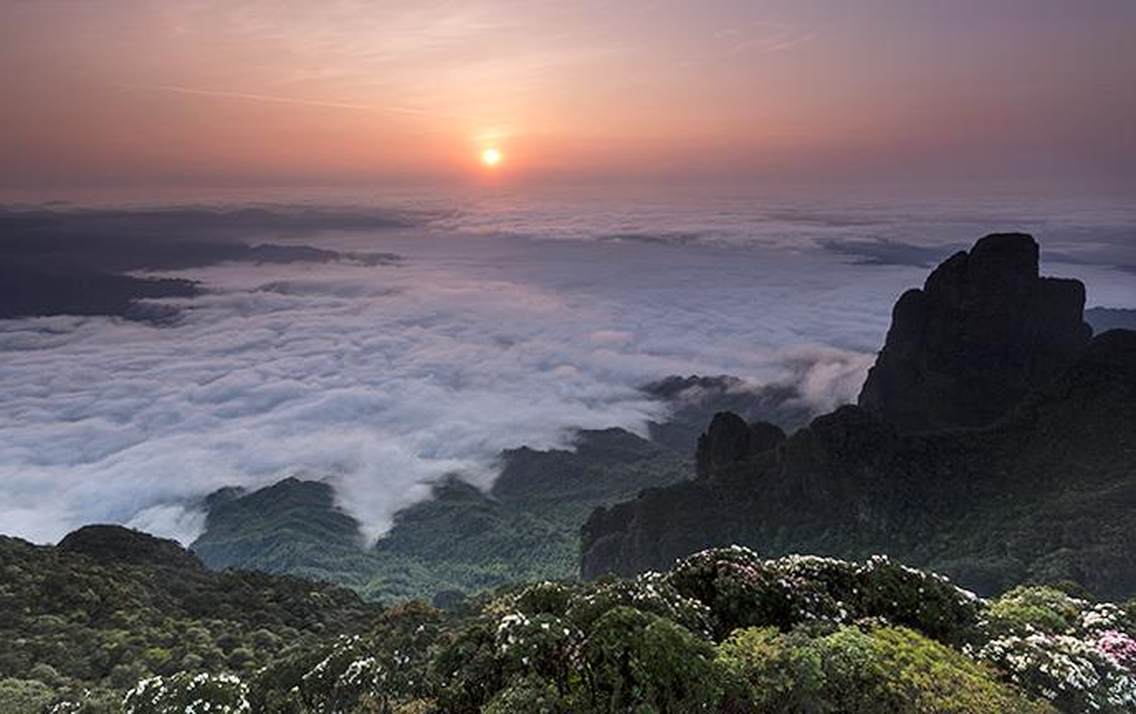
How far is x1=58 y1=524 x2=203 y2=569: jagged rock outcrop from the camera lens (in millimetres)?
79188

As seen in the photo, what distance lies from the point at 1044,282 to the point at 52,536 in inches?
8846

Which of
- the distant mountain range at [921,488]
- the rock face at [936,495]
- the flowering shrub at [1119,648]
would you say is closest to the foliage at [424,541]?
the distant mountain range at [921,488]

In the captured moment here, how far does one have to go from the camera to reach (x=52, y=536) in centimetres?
18488

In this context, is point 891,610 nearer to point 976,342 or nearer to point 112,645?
point 112,645

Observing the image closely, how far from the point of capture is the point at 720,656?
15367 mm

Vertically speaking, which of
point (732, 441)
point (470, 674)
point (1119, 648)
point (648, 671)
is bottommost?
point (732, 441)

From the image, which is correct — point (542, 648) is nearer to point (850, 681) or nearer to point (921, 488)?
point (850, 681)

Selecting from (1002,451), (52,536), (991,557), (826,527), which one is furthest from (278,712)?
(52,536)

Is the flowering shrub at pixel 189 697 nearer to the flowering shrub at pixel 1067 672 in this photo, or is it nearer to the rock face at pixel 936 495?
the flowering shrub at pixel 1067 672

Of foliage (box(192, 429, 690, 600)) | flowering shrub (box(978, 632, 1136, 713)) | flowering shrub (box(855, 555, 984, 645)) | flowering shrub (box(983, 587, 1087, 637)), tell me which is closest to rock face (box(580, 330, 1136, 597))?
foliage (box(192, 429, 690, 600))

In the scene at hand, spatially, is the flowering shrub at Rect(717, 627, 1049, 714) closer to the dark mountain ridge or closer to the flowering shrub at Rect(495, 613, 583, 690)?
the flowering shrub at Rect(495, 613, 583, 690)

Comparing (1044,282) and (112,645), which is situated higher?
(1044,282)

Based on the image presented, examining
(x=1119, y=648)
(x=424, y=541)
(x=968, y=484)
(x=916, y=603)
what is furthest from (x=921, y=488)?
(x=424, y=541)

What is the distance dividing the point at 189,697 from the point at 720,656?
13.8m
